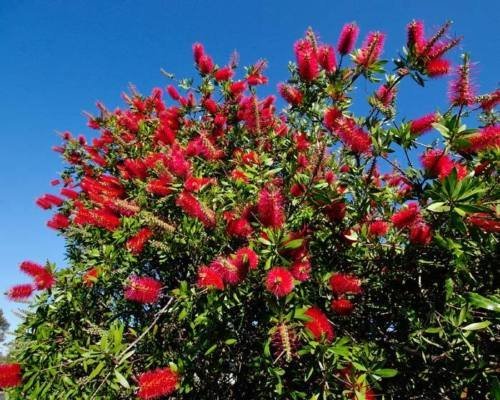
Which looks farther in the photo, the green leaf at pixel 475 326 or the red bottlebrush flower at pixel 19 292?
the red bottlebrush flower at pixel 19 292

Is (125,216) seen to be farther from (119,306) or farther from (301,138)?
(301,138)

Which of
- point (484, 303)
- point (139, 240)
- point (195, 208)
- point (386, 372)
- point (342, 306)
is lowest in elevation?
point (386, 372)

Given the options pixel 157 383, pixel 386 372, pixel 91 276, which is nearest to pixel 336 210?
pixel 386 372

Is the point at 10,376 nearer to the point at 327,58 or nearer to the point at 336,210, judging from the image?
the point at 336,210

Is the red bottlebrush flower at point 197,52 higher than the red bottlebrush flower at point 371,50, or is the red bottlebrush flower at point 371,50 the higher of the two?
the red bottlebrush flower at point 197,52

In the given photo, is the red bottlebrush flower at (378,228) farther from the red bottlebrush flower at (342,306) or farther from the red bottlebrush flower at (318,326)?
the red bottlebrush flower at (318,326)

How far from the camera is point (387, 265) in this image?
2.55 metres

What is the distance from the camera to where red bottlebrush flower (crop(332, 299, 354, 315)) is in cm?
239

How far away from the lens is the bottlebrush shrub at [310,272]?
6.79ft

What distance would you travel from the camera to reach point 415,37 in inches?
90.7

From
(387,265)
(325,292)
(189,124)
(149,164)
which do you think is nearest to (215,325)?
(325,292)

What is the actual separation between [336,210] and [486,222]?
30.7 inches

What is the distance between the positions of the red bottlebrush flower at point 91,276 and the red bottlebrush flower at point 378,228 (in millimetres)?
1950

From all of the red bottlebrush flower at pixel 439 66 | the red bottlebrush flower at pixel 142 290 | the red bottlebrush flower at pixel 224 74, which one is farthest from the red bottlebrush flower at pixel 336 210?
the red bottlebrush flower at pixel 224 74
